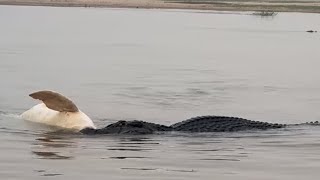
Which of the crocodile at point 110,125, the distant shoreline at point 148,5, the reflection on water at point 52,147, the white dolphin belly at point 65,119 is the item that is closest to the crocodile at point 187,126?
the crocodile at point 110,125

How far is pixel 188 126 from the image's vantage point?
35.9 feet

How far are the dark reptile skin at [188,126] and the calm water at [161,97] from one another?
0.16 meters

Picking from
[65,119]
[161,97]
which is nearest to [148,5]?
[161,97]

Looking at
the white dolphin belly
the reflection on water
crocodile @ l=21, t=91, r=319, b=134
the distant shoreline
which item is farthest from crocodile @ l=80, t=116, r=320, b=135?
the distant shoreline

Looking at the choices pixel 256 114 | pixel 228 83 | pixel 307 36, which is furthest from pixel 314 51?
pixel 256 114

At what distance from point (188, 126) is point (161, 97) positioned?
4758 millimetres

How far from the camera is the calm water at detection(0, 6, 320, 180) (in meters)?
8.80

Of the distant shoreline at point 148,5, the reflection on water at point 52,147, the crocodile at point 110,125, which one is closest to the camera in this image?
the reflection on water at point 52,147

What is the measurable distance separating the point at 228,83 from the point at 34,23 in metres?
22.3

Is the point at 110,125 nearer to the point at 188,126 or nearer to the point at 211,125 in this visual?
the point at 188,126

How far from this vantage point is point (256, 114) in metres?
14.1

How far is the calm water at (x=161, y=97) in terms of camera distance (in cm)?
880

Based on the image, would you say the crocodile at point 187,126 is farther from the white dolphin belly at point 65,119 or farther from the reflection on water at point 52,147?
the reflection on water at point 52,147

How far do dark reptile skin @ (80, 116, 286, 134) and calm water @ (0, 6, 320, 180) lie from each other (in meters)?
0.16
